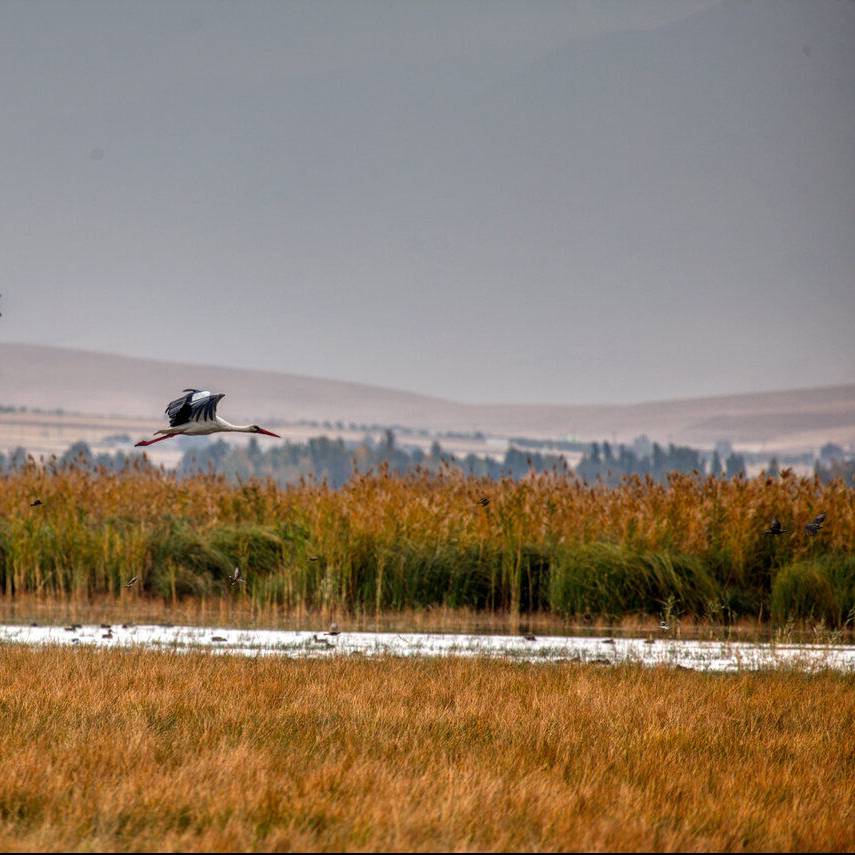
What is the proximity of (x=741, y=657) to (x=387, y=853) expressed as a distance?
8352 mm

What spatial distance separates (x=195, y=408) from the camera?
7344 mm

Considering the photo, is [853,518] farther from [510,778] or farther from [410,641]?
[510,778]

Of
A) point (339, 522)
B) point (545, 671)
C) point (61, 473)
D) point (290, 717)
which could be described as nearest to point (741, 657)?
point (545, 671)

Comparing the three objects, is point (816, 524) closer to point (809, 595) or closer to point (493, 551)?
point (809, 595)

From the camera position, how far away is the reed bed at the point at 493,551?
18094mm

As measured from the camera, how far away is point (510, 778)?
7227mm

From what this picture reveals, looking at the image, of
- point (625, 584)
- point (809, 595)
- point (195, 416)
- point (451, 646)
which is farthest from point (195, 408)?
point (809, 595)

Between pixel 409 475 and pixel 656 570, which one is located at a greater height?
pixel 409 475

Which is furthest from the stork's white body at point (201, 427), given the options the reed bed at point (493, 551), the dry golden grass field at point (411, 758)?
the reed bed at point (493, 551)

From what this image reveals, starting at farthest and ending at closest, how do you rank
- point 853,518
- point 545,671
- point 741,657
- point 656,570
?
point 853,518, point 656,570, point 741,657, point 545,671

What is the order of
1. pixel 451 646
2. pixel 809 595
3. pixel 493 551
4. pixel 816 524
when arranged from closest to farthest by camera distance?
pixel 451 646 → pixel 816 524 → pixel 809 595 → pixel 493 551

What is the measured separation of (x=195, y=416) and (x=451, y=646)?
7006mm

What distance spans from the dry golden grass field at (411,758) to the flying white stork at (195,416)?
171cm

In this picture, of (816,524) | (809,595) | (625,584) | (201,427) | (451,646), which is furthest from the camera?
(625,584)
